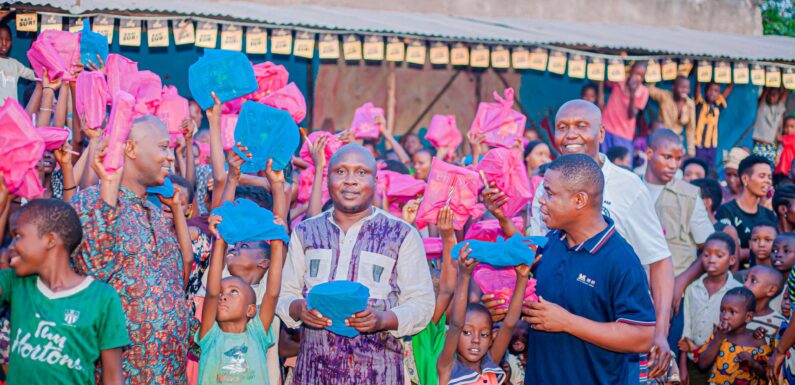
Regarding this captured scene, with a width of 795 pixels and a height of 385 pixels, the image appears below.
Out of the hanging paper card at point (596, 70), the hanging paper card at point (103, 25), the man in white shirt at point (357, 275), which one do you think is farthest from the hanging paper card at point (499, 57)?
the man in white shirt at point (357, 275)

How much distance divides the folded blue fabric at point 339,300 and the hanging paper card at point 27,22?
5.61m

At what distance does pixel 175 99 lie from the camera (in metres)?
6.28

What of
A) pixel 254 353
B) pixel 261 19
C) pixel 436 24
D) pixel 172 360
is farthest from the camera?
pixel 436 24

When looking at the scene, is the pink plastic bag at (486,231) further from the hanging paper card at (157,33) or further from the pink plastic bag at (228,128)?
the hanging paper card at (157,33)

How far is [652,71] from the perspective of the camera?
12000mm

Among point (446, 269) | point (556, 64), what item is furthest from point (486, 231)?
point (556, 64)

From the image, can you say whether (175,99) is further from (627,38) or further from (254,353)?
(627,38)

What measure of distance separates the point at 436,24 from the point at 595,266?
7.74 meters

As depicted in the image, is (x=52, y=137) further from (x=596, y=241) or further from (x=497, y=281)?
(x=596, y=241)

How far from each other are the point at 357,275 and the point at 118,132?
1286 mm

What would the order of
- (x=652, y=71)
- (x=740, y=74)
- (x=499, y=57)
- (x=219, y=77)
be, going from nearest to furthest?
(x=219, y=77) < (x=499, y=57) < (x=652, y=71) < (x=740, y=74)

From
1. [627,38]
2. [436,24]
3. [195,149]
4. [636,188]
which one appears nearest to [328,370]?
[636,188]

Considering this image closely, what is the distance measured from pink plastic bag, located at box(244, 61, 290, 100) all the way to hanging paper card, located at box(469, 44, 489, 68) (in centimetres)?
499

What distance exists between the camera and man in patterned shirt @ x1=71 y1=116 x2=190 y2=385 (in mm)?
3924
